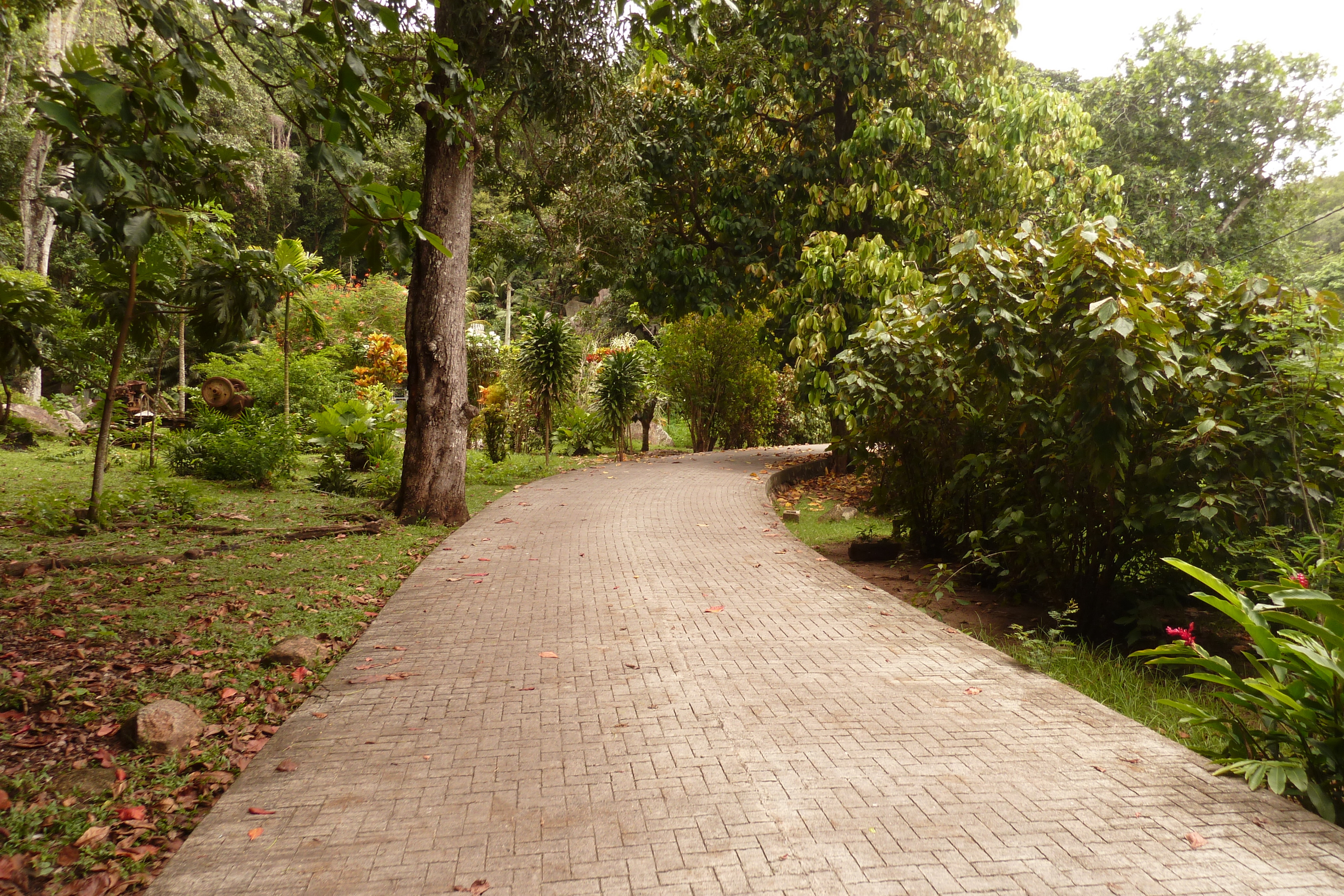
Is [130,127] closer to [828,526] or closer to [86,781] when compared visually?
[86,781]

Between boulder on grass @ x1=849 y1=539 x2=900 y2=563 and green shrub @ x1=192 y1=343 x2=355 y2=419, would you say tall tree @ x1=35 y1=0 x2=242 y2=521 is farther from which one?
green shrub @ x1=192 y1=343 x2=355 y2=419

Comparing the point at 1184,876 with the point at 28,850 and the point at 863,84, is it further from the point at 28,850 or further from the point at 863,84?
the point at 863,84

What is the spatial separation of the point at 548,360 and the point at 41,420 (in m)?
9.78

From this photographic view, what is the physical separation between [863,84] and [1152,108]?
641 inches

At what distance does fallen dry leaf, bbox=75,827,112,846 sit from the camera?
2848 mm

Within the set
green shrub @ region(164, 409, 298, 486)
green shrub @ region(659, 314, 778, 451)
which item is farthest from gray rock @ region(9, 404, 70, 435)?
green shrub @ region(659, 314, 778, 451)

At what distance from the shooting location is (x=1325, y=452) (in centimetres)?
496

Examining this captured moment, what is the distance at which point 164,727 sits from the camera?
364 centimetres

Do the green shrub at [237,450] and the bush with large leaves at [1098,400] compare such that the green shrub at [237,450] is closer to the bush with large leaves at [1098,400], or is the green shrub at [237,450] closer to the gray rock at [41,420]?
the gray rock at [41,420]

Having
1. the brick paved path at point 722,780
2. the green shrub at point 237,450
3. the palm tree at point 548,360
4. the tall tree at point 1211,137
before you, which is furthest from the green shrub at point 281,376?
the tall tree at point 1211,137

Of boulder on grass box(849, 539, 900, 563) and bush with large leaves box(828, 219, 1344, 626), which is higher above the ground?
bush with large leaves box(828, 219, 1344, 626)

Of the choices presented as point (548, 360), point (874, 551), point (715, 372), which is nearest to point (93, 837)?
point (874, 551)

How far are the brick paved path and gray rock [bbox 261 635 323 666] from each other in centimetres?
26

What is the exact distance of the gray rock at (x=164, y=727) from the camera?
3580 mm
